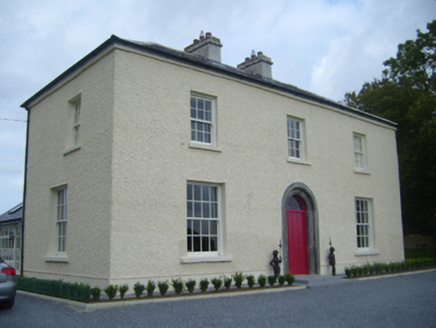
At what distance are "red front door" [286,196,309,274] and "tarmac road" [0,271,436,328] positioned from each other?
4.09 metres

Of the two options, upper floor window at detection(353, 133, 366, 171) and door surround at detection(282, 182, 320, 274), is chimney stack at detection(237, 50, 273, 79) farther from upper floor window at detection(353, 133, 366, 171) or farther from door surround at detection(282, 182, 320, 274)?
door surround at detection(282, 182, 320, 274)

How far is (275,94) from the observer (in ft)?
56.3

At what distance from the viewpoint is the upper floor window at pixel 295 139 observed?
17734 mm

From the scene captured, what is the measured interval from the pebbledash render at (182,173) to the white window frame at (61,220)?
2.2 inches

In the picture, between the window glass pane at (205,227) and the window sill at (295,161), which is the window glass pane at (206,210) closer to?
the window glass pane at (205,227)

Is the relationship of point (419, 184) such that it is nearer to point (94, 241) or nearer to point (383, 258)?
point (383, 258)

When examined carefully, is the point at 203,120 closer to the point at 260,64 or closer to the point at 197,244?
the point at 197,244

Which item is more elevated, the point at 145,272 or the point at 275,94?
the point at 275,94

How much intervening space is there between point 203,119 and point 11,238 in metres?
12.0

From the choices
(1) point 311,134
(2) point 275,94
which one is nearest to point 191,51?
(2) point 275,94

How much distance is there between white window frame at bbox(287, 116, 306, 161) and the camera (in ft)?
58.2

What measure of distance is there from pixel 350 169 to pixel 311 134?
2934mm

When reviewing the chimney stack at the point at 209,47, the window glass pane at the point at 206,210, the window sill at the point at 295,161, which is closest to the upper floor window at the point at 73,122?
the window glass pane at the point at 206,210

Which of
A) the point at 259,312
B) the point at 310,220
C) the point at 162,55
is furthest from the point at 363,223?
the point at 162,55
